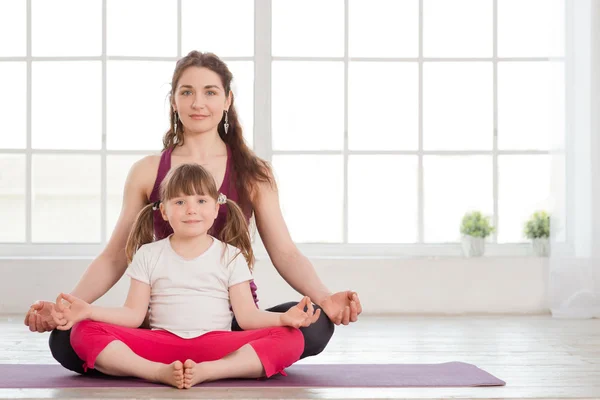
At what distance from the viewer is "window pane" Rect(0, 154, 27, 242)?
4598 mm

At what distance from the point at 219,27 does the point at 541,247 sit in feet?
6.88

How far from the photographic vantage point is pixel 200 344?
89.4 inches

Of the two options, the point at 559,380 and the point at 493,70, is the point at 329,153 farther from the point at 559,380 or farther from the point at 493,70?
the point at 559,380

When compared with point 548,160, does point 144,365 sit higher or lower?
lower

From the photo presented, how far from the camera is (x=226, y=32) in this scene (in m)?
4.63

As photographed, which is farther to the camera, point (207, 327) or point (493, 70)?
point (493, 70)

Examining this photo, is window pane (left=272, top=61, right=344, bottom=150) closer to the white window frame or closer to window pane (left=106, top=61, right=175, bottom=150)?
the white window frame

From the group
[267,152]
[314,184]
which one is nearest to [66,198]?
[267,152]

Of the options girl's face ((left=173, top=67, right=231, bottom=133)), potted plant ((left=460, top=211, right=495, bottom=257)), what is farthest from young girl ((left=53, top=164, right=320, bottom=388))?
potted plant ((left=460, top=211, right=495, bottom=257))

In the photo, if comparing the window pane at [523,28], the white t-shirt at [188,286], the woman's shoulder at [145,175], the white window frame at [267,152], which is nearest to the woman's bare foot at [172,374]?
the white t-shirt at [188,286]

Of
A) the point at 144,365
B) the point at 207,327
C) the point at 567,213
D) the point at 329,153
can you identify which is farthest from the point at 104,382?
the point at 567,213

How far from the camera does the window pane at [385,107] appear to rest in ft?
15.3

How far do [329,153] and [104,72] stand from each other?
4.25 ft

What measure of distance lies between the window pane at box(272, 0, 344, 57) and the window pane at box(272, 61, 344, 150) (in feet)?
0.24
